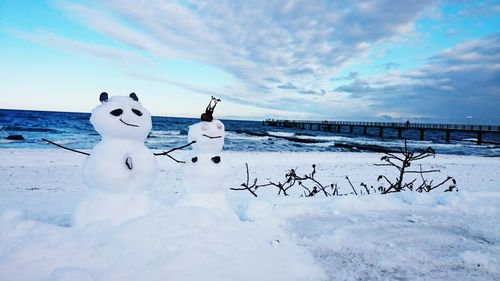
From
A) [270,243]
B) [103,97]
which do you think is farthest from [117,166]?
[270,243]

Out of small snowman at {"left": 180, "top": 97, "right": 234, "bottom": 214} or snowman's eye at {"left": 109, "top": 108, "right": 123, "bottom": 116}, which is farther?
small snowman at {"left": 180, "top": 97, "right": 234, "bottom": 214}

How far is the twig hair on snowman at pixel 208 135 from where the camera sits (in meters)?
3.64

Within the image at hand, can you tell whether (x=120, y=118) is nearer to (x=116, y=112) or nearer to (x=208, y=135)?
(x=116, y=112)

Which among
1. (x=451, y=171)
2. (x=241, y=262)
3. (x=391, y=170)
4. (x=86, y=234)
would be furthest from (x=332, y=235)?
(x=451, y=171)

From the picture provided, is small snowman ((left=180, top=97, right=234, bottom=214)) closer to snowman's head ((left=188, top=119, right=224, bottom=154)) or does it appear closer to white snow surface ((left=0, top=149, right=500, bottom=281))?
snowman's head ((left=188, top=119, right=224, bottom=154))

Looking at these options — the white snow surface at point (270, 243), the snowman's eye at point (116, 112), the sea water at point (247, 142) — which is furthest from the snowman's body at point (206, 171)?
the sea water at point (247, 142)

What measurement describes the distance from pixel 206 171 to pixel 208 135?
41cm

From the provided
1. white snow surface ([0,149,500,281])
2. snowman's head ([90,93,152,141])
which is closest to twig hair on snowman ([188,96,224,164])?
white snow surface ([0,149,500,281])

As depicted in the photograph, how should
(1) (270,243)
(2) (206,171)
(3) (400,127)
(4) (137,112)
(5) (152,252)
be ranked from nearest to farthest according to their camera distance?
1. (5) (152,252)
2. (1) (270,243)
3. (4) (137,112)
4. (2) (206,171)
5. (3) (400,127)

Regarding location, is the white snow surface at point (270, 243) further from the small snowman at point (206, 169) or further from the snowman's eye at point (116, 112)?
the snowman's eye at point (116, 112)

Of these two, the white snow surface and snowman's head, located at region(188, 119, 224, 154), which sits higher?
snowman's head, located at region(188, 119, 224, 154)

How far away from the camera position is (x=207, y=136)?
A: 3631 millimetres

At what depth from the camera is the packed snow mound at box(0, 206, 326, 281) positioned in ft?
6.81

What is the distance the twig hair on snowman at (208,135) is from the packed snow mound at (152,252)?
38.3 inches
